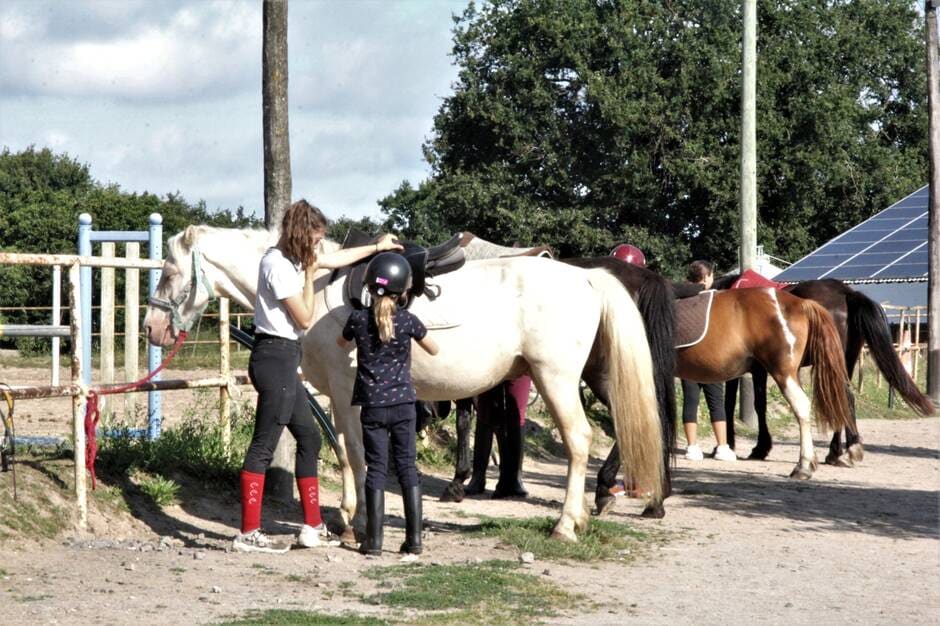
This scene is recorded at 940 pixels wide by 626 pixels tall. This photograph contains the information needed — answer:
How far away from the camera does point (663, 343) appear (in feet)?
28.1

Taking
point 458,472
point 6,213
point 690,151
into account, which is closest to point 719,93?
point 690,151

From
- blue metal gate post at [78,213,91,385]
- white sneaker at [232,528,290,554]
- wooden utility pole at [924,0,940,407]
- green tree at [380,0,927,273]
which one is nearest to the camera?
white sneaker at [232,528,290,554]

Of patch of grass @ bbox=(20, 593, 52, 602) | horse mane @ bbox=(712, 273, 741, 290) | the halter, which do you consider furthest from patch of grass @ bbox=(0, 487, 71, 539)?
horse mane @ bbox=(712, 273, 741, 290)

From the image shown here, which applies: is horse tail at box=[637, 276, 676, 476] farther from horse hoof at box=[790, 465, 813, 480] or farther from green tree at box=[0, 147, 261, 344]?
green tree at box=[0, 147, 261, 344]

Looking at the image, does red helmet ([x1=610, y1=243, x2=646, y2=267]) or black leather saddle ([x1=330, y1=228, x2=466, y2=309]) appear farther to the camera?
red helmet ([x1=610, y1=243, x2=646, y2=267])

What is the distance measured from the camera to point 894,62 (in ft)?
151

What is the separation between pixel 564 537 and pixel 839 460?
6120mm

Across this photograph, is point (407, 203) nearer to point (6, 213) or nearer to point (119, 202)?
point (119, 202)

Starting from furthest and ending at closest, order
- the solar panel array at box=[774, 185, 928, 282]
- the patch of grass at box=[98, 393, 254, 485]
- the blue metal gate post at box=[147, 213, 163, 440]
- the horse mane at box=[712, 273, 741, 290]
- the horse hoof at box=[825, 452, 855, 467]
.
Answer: the solar panel array at box=[774, 185, 928, 282] < the horse mane at box=[712, 273, 741, 290] < the horse hoof at box=[825, 452, 855, 467] < the blue metal gate post at box=[147, 213, 163, 440] < the patch of grass at box=[98, 393, 254, 485]

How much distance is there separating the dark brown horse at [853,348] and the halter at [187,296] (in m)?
7.28

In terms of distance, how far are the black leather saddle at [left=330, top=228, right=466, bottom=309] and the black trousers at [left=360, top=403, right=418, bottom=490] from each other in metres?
0.67

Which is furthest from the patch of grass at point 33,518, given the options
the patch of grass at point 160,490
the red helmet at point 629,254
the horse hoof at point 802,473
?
the horse hoof at point 802,473

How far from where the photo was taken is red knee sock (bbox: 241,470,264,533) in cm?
693

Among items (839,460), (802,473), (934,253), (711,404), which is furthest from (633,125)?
(802,473)
